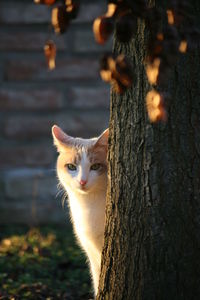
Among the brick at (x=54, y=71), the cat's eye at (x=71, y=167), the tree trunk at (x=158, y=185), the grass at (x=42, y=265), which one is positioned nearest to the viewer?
the tree trunk at (x=158, y=185)

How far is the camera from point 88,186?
3135 millimetres

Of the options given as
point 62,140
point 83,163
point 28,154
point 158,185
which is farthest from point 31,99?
point 158,185

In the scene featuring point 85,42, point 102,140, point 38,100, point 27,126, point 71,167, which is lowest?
point 71,167

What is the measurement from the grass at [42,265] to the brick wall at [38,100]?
1.12ft

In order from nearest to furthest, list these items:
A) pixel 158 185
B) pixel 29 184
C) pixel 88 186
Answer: pixel 158 185
pixel 88 186
pixel 29 184

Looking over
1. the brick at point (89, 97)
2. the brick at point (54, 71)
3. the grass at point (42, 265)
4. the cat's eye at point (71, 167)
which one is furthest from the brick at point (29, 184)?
the cat's eye at point (71, 167)

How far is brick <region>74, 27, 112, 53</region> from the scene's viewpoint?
17.8 feet

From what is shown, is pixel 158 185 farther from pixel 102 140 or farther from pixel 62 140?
pixel 62 140

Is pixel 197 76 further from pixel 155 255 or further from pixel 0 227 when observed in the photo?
pixel 0 227

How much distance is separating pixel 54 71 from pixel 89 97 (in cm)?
41

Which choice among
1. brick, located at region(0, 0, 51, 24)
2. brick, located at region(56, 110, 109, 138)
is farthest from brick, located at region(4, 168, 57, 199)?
brick, located at region(0, 0, 51, 24)

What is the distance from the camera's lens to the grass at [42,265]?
3549 mm

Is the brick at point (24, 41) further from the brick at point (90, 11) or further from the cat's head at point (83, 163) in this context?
the cat's head at point (83, 163)

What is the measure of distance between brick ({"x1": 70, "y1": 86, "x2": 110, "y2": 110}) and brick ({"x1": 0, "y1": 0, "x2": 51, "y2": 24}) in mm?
719
